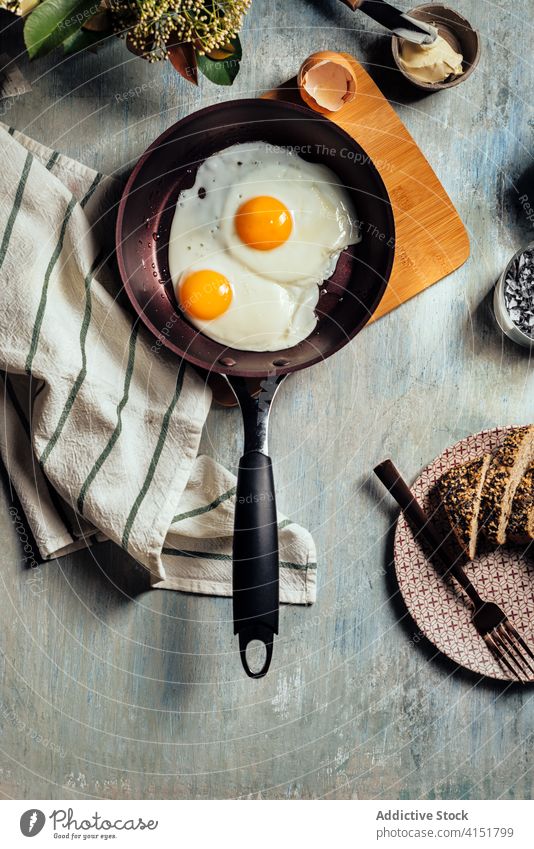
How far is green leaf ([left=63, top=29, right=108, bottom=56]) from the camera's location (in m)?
0.86

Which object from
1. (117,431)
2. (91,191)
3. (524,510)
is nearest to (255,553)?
(117,431)

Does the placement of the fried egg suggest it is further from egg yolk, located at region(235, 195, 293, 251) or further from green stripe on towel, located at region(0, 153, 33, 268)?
green stripe on towel, located at region(0, 153, 33, 268)

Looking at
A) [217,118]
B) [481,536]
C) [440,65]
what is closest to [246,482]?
[481,536]

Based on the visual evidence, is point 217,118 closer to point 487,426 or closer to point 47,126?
point 47,126

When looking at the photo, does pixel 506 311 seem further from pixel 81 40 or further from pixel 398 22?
pixel 81 40

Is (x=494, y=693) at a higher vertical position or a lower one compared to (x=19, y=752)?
lower

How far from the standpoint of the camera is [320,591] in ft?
3.19

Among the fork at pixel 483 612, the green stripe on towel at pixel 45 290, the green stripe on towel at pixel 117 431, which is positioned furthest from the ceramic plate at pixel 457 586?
the green stripe on towel at pixel 45 290

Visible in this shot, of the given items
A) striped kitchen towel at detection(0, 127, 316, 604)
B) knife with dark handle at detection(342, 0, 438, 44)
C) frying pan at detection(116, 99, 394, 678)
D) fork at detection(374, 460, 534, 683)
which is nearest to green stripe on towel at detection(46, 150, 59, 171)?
striped kitchen towel at detection(0, 127, 316, 604)

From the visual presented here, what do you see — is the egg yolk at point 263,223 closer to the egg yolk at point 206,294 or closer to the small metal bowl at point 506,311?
the egg yolk at point 206,294

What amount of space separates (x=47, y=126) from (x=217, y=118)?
0.22 meters

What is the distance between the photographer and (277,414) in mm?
971

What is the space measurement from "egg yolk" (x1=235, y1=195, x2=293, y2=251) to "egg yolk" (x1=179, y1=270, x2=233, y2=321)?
0.06 meters
